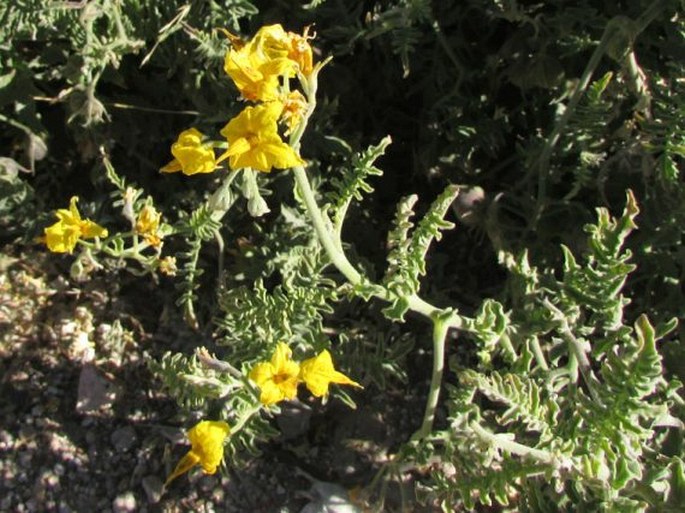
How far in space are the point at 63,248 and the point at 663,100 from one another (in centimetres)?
165

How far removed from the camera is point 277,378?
2061 mm

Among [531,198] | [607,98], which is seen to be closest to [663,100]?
[607,98]

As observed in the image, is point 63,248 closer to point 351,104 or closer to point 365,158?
point 365,158

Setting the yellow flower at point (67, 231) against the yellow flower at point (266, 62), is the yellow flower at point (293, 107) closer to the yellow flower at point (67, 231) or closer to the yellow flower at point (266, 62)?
the yellow flower at point (266, 62)

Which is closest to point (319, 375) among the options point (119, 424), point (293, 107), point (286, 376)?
point (286, 376)

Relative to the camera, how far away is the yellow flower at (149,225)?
2.35 metres

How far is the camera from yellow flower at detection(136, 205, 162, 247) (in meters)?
2.35

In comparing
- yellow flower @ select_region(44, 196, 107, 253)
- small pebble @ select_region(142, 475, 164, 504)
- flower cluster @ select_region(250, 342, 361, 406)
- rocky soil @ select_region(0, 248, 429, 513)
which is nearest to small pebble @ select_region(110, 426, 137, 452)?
rocky soil @ select_region(0, 248, 429, 513)

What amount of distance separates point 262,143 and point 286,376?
0.53 metres

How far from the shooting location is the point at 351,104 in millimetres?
3033

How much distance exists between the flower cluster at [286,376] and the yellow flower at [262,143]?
450 millimetres

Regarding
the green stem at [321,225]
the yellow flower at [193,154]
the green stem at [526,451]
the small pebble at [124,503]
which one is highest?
the yellow flower at [193,154]

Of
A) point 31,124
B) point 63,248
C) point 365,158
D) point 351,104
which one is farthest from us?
point 351,104

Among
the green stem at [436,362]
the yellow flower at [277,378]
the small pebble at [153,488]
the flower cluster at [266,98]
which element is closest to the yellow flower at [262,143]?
the flower cluster at [266,98]
